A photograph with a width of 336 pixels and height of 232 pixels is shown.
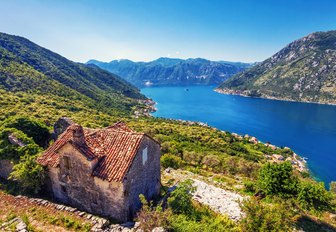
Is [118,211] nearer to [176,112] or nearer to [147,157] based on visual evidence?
[147,157]

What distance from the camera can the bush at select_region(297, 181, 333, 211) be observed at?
72.3 feet

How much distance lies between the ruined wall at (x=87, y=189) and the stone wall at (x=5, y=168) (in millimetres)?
7581

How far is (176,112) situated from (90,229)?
592ft

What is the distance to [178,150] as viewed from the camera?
5256 cm

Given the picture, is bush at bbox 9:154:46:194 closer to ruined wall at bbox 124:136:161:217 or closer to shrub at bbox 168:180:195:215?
ruined wall at bbox 124:136:161:217

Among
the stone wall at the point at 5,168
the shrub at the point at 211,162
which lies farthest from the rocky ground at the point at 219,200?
the shrub at the point at 211,162

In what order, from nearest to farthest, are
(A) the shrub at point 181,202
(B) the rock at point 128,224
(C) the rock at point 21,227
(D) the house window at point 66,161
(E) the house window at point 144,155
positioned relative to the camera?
(C) the rock at point 21,227
(B) the rock at point 128,224
(A) the shrub at point 181,202
(D) the house window at point 66,161
(E) the house window at point 144,155

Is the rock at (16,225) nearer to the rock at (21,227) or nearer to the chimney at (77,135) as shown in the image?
the rock at (21,227)

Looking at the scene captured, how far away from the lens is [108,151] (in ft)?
62.7

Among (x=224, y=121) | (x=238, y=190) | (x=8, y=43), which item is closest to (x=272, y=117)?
(x=224, y=121)

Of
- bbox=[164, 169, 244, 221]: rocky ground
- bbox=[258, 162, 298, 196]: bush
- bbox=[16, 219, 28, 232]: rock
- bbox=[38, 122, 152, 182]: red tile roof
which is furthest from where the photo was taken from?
bbox=[258, 162, 298, 196]: bush

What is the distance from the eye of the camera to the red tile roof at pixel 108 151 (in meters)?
17.7

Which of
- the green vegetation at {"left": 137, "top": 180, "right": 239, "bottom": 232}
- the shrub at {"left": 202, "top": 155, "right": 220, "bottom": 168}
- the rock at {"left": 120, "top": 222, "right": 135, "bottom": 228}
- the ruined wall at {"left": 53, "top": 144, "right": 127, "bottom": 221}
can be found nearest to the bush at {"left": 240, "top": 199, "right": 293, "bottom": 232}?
the green vegetation at {"left": 137, "top": 180, "right": 239, "bottom": 232}

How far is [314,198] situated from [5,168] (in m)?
33.7
